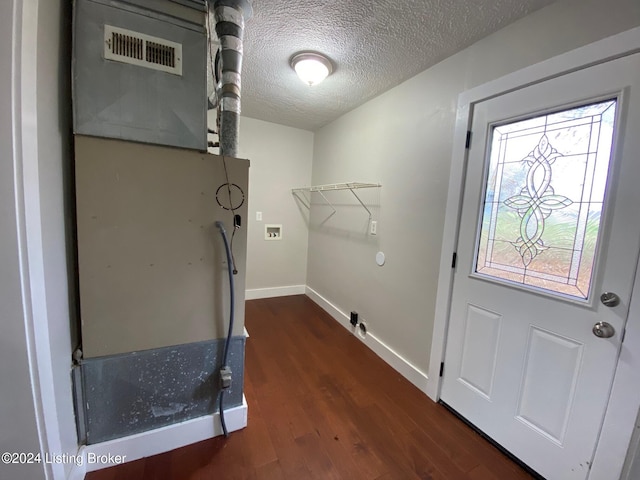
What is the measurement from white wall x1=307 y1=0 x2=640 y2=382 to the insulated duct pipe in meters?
1.32

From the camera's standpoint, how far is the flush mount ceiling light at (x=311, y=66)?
1.81 m

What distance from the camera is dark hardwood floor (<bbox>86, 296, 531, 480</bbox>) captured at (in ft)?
4.29

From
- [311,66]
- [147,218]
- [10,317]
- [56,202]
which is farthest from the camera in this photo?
[311,66]

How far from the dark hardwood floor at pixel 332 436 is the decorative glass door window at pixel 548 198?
996 mm

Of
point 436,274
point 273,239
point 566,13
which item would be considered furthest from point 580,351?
point 273,239

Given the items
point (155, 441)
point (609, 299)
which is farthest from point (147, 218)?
point (609, 299)

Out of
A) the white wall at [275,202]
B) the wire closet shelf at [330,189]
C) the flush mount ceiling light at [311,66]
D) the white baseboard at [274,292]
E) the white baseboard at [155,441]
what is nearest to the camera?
the white baseboard at [155,441]

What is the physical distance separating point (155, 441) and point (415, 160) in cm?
238

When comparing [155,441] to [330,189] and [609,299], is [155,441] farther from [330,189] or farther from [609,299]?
[330,189]

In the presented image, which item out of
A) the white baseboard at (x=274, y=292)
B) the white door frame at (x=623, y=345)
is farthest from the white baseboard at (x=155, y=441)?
the white baseboard at (x=274, y=292)

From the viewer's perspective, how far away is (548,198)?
129 cm

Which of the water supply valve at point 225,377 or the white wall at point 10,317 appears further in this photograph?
the water supply valve at point 225,377

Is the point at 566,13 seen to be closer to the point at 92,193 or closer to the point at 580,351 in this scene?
the point at 580,351

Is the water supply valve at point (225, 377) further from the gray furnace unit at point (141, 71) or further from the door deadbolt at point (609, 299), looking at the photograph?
the door deadbolt at point (609, 299)
